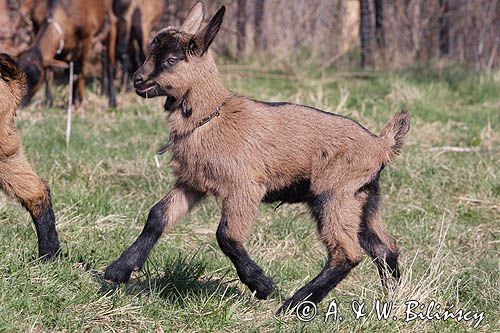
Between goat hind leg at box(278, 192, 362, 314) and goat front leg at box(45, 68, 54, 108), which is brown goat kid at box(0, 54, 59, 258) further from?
goat front leg at box(45, 68, 54, 108)

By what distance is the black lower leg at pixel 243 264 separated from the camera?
15.9 feet

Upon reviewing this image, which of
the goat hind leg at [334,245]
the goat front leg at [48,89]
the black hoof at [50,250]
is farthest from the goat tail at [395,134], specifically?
the goat front leg at [48,89]

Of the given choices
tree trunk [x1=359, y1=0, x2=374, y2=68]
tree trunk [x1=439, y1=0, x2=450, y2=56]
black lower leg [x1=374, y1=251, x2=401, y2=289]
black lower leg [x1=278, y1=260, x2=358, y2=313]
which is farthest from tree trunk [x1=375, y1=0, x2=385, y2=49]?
black lower leg [x1=278, y1=260, x2=358, y2=313]

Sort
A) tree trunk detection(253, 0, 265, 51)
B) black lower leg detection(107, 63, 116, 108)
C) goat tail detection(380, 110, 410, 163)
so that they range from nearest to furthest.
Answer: goat tail detection(380, 110, 410, 163) → black lower leg detection(107, 63, 116, 108) → tree trunk detection(253, 0, 265, 51)

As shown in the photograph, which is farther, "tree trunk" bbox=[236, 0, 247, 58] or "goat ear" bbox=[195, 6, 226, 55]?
"tree trunk" bbox=[236, 0, 247, 58]

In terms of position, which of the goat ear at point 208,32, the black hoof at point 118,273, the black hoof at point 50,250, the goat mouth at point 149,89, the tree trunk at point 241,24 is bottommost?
the black hoof at point 50,250

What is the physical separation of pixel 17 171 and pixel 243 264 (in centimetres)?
159

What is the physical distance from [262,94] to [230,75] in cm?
112

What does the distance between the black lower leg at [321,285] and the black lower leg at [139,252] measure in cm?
82

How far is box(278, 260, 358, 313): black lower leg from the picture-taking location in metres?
4.84

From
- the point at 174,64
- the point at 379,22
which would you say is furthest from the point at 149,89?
the point at 379,22

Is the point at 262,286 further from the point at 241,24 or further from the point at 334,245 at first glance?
the point at 241,24

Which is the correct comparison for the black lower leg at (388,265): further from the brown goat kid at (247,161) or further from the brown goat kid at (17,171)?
the brown goat kid at (17,171)

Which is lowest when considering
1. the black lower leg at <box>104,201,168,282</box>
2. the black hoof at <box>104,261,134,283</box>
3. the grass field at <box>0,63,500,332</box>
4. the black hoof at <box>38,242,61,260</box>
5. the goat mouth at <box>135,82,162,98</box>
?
the grass field at <box>0,63,500,332</box>
